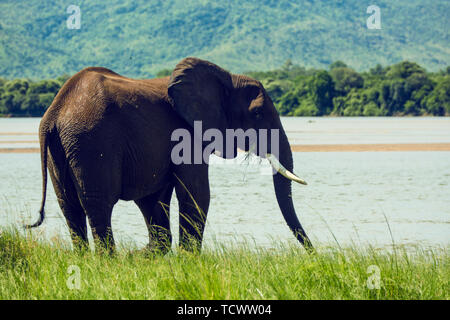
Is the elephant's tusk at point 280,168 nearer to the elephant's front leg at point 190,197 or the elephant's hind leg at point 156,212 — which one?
the elephant's front leg at point 190,197

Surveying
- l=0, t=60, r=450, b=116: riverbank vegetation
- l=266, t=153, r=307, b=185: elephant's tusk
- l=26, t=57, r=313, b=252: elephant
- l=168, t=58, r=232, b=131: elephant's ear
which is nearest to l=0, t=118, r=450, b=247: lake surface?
l=266, t=153, r=307, b=185: elephant's tusk

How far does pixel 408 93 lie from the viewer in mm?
86750

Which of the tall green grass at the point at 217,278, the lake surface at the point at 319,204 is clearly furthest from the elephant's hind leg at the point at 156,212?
the tall green grass at the point at 217,278

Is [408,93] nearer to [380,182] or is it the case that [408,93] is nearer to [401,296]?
[380,182]

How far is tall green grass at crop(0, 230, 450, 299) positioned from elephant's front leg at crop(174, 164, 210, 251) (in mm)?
904

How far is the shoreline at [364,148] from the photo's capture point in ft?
89.4

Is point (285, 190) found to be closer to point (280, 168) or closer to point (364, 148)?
point (280, 168)

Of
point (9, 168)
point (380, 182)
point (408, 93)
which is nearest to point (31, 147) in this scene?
point (9, 168)

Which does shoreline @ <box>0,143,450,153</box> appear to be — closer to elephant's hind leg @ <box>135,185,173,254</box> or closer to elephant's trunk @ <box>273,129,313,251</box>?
elephant's trunk @ <box>273,129,313,251</box>

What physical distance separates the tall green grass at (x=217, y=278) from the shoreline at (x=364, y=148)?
20.8 m

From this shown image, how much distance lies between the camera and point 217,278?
5207mm

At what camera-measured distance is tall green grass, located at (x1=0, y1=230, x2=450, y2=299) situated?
16.9 ft

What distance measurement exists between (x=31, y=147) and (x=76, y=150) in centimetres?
2287

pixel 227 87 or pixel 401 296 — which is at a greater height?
pixel 227 87
